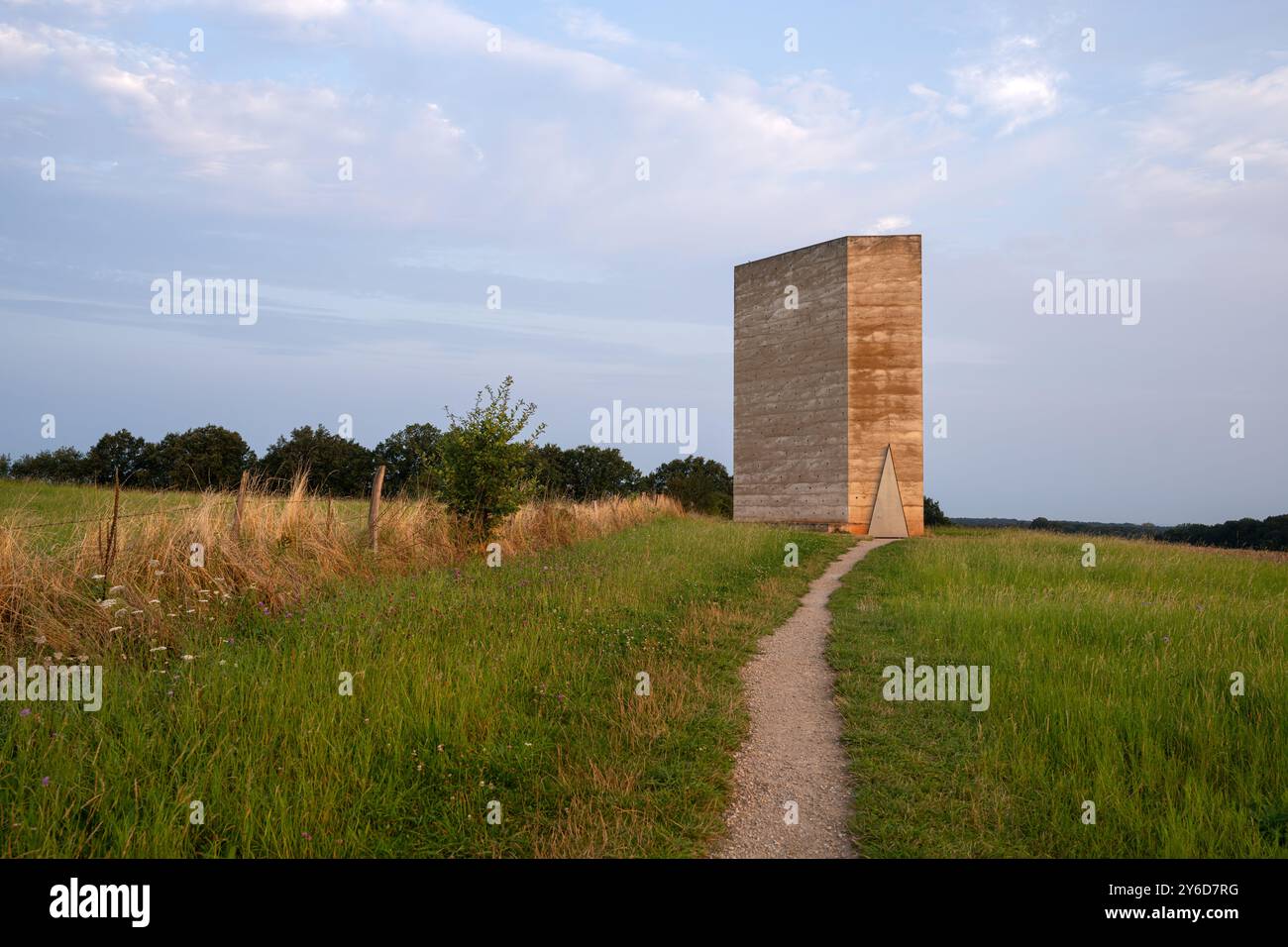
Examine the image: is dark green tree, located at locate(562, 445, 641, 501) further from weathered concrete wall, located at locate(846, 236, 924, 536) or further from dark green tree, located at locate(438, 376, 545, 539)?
dark green tree, located at locate(438, 376, 545, 539)

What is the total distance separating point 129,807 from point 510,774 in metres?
2.09

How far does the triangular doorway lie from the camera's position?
26547 millimetres

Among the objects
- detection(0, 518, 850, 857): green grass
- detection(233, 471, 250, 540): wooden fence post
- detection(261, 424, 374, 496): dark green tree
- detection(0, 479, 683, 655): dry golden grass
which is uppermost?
detection(261, 424, 374, 496): dark green tree

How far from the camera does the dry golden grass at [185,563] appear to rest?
6184mm

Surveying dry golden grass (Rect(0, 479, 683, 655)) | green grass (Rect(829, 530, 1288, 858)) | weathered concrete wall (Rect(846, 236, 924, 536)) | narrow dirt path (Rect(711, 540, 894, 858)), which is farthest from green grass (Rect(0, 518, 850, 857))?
weathered concrete wall (Rect(846, 236, 924, 536))

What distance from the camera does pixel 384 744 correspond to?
450cm

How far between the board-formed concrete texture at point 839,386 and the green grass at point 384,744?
21115 millimetres

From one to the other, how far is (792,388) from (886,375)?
4.04 m

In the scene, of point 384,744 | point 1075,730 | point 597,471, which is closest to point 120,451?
point 597,471

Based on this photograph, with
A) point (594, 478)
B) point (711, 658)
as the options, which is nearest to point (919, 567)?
point (711, 658)

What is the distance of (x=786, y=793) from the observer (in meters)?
4.54

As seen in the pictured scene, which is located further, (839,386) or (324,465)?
(324,465)

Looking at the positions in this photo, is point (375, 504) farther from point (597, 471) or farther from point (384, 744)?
point (597, 471)

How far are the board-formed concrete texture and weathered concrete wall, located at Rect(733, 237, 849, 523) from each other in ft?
0.15
